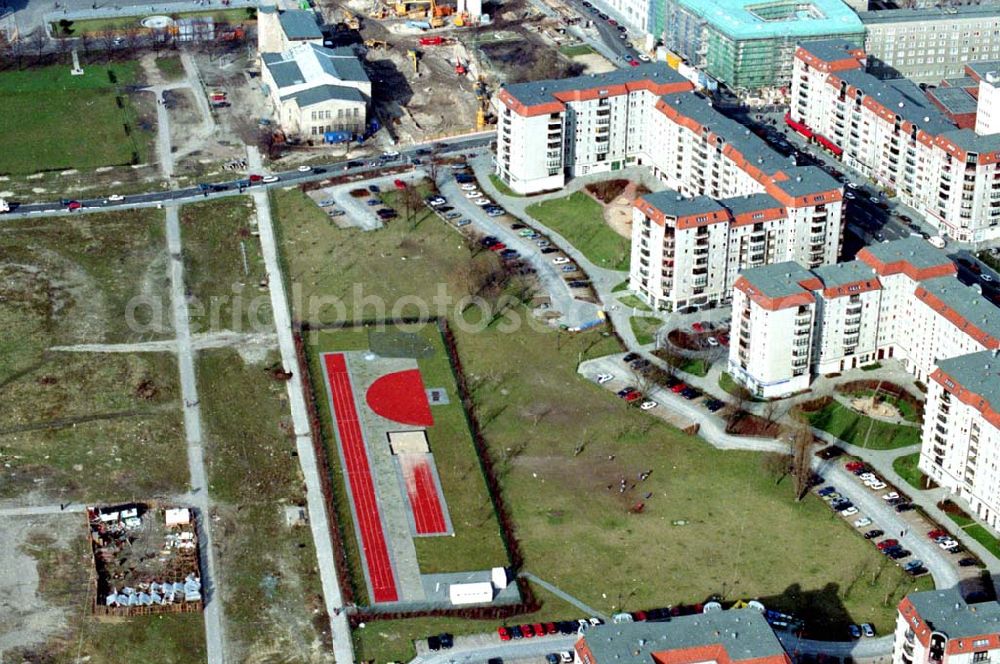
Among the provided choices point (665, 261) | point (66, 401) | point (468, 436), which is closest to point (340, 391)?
point (468, 436)

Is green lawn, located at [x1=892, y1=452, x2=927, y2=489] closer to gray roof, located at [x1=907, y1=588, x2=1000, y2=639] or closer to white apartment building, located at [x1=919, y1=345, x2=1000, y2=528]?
white apartment building, located at [x1=919, y1=345, x2=1000, y2=528]

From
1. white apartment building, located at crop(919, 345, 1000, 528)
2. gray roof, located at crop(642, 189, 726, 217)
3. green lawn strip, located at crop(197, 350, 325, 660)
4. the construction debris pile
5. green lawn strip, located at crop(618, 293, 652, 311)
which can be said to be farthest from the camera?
green lawn strip, located at crop(618, 293, 652, 311)

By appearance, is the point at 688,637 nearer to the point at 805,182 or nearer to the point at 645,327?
the point at 645,327

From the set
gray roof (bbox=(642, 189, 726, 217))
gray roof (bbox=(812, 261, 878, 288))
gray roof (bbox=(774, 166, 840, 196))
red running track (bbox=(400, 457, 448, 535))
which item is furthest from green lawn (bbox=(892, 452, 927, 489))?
red running track (bbox=(400, 457, 448, 535))

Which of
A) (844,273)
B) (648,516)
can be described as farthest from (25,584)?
(844,273)

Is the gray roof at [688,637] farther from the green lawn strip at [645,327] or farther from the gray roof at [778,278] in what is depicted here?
the green lawn strip at [645,327]

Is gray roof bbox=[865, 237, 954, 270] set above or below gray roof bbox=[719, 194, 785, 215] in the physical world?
above

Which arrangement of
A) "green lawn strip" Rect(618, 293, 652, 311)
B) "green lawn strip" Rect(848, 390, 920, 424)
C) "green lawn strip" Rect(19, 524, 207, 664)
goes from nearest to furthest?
"green lawn strip" Rect(19, 524, 207, 664)
"green lawn strip" Rect(848, 390, 920, 424)
"green lawn strip" Rect(618, 293, 652, 311)

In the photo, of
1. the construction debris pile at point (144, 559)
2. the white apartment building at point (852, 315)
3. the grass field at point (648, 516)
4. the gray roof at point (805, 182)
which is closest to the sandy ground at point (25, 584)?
the construction debris pile at point (144, 559)
